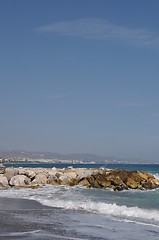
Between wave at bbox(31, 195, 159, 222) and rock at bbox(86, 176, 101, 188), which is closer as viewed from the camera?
wave at bbox(31, 195, 159, 222)

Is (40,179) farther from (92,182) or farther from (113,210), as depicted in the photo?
(113,210)

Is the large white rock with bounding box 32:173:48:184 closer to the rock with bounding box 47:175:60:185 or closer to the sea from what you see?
the rock with bounding box 47:175:60:185

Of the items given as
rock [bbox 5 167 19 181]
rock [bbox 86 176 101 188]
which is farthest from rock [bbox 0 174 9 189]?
rock [bbox 86 176 101 188]

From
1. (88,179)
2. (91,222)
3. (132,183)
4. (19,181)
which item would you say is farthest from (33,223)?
(132,183)

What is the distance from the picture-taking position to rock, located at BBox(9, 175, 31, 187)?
128ft

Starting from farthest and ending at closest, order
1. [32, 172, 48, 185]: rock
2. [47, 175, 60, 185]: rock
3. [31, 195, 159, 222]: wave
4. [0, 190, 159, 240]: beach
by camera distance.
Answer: [47, 175, 60, 185]: rock, [32, 172, 48, 185]: rock, [31, 195, 159, 222]: wave, [0, 190, 159, 240]: beach

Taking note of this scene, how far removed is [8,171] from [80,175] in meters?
8.06

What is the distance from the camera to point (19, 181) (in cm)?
3919

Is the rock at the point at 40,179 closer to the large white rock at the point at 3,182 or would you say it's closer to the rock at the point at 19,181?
the rock at the point at 19,181

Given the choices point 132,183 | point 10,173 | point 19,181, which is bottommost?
point 132,183

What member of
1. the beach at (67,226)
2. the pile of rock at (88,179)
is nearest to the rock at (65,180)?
the pile of rock at (88,179)

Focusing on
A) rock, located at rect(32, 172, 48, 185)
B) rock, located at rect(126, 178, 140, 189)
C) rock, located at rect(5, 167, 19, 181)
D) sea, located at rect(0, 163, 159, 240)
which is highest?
rock, located at rect(5, 167, 19, 181)

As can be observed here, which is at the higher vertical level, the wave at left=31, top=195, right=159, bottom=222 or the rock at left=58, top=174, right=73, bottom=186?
the rock at left=58, top=174, right=73, bottom=186

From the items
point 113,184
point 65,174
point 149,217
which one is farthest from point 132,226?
point 65,174
